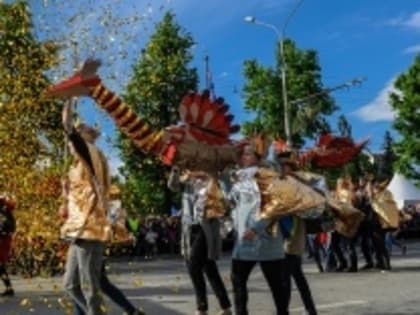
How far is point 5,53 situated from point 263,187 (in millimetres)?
6376

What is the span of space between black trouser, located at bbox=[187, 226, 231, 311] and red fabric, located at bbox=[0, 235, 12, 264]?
4137mm

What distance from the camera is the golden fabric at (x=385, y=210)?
1580 cm

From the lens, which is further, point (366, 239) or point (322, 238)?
point (322, 238)

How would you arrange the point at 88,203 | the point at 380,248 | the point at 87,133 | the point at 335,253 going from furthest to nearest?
the point at 335,253, the point at 380,248, the point at 87,133, the point at 88,203

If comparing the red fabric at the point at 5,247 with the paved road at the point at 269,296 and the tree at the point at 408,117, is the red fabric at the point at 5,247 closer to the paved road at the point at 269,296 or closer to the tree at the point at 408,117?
the paved road at the point at 269,296

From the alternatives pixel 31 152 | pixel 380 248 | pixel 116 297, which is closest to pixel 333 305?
pixel 116 297

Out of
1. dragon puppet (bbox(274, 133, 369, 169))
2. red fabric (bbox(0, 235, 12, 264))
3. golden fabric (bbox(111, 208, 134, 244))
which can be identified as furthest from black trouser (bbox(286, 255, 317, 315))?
red fabric (bbox(0, 235, 12, 264))

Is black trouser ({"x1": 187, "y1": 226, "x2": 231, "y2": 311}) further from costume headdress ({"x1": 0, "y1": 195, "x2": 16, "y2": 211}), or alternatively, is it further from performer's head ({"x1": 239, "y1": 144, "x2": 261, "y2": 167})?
costume headdress ({"x1": 0, "y1": 195, "x2": 16, "y2": 211})

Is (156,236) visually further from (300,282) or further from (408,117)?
(408,117)

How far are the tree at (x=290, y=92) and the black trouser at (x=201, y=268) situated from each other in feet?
109

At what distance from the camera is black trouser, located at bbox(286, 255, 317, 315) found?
331 inches

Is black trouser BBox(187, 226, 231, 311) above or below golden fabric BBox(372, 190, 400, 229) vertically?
below

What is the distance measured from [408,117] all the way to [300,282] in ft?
149

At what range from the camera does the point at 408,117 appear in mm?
52625
